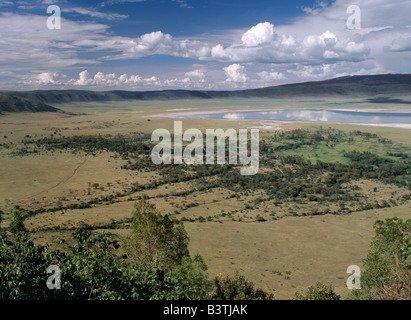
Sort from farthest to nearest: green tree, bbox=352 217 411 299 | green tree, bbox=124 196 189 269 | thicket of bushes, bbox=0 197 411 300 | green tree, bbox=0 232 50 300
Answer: green tree, bbox=124 196 189 269, green tree, bbox=352 217 411 299, thicket of bushes, bbox=0 197 411 300, green tree, bbox=0 232 50 300

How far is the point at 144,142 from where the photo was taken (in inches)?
4530

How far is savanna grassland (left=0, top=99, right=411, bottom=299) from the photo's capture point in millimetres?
35656

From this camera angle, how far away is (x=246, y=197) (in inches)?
2360

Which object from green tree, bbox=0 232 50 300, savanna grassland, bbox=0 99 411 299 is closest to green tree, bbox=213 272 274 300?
savanna grassland, bbox=0 99 411 299

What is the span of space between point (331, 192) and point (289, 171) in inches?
588

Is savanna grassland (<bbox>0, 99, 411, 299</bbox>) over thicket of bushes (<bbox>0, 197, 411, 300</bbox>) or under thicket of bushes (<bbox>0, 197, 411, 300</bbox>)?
under

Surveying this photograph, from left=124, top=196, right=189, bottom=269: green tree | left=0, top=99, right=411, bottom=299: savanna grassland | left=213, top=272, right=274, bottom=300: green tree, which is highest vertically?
left=124, top=196, right=189, bottom=269: green tree

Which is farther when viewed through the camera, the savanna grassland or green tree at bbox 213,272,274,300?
the savanna grassland

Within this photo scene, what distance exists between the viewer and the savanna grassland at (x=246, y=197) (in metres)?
35.7

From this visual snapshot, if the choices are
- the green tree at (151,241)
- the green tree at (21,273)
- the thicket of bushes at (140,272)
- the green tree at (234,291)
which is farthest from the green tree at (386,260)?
the green tree at (21,273)

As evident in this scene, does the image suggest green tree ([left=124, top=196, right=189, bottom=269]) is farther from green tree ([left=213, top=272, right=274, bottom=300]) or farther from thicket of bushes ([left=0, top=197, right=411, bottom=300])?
green tree ([left=213, top=272, right=274, bottom=300])

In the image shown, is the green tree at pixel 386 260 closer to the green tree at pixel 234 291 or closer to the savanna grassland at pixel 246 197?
the green tree at pixel 234 291

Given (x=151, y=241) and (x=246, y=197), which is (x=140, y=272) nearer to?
(x=151, y=241)

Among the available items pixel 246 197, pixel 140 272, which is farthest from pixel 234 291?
pixel 246 197
